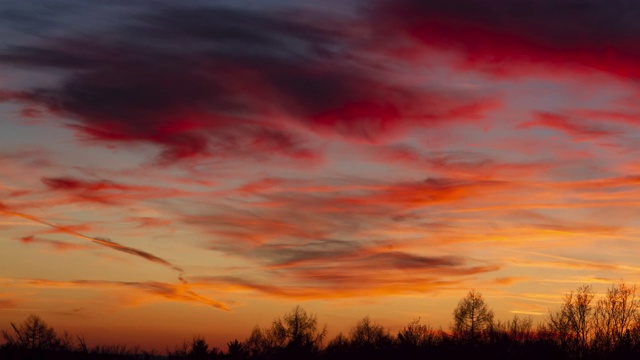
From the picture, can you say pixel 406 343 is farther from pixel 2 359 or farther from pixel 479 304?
pixel 479 304

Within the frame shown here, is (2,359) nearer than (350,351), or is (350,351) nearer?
(2,359)

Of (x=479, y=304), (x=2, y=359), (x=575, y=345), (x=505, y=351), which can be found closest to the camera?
(x=2, y=359)

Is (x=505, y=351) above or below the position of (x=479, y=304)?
below

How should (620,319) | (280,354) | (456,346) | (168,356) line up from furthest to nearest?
(620,319), (280,354), (456,346), (168,356)

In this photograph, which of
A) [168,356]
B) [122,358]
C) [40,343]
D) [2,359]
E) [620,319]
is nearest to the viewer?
[2,359]

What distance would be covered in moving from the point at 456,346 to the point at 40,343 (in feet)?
132

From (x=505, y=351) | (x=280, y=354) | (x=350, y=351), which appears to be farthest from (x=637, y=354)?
(x=280, y=354)

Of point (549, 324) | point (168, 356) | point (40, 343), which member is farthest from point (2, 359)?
point (549, 324)

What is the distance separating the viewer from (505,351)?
7019 cm

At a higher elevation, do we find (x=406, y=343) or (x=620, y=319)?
(x=620, y=319)

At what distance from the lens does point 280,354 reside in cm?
8394

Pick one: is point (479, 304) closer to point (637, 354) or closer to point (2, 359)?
point (637, 354)

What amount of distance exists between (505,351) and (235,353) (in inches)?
966

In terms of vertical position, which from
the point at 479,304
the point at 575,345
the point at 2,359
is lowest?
the point at 2,359
